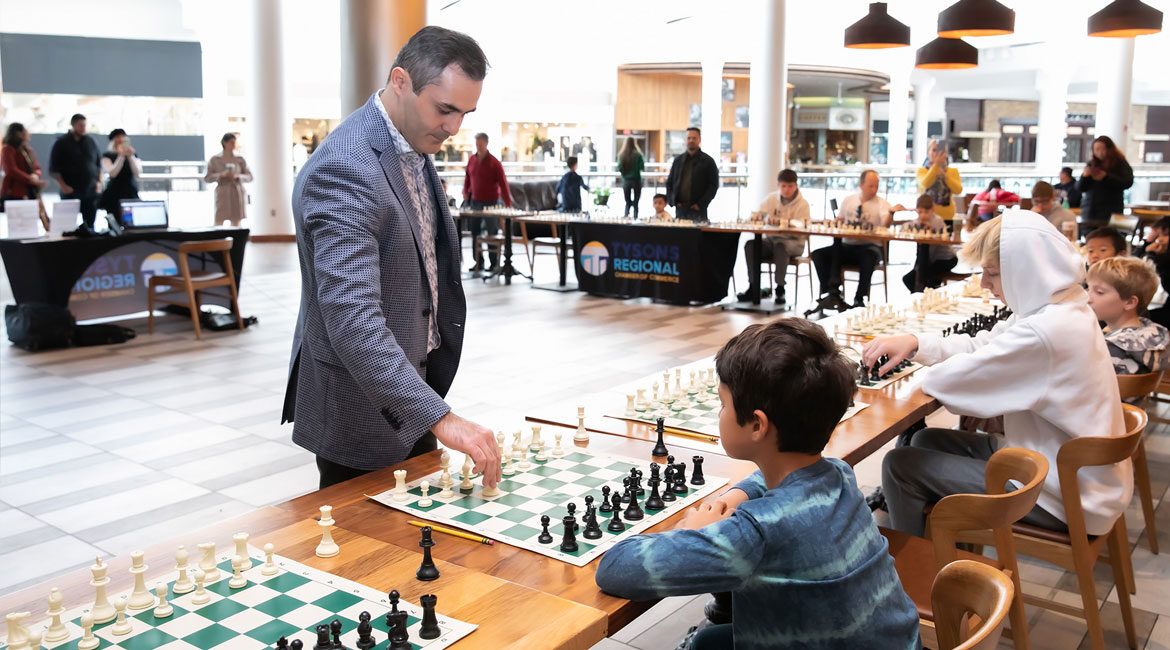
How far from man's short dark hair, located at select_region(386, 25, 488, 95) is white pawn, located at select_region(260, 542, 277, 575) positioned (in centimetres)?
99

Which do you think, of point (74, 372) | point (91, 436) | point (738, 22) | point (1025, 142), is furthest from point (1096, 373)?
point (1025, 142)

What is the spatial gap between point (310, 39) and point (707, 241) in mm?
13369

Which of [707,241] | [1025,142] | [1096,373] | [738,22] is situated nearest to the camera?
[1096,373]

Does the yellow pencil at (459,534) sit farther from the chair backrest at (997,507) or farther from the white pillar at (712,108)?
the white pillar at (712,108)

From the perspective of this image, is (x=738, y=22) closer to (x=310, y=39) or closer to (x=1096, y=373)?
(x=310, y=39)

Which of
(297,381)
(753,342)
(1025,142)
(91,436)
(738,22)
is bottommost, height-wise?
(91,436)

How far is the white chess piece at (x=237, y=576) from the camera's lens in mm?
1490

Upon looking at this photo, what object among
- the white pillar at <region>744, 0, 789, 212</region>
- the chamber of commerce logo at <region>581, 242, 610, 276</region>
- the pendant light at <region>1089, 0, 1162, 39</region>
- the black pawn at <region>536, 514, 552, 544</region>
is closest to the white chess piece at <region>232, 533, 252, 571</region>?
the black pawn at <region>536, 514, 552, 544</region>

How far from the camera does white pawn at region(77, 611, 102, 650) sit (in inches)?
50.6

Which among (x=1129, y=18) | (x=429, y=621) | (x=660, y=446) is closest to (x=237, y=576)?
(x=429, y=621)

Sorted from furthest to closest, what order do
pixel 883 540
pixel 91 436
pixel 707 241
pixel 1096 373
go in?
pixel 707 241, pixel 91 436, pixel 1096 373, pixel 883 540

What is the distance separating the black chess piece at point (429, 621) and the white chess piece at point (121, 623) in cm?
42

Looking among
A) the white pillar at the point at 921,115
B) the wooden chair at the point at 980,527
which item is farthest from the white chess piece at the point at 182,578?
the white pillar at the point at 921,115

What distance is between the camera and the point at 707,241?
30.4 feet
